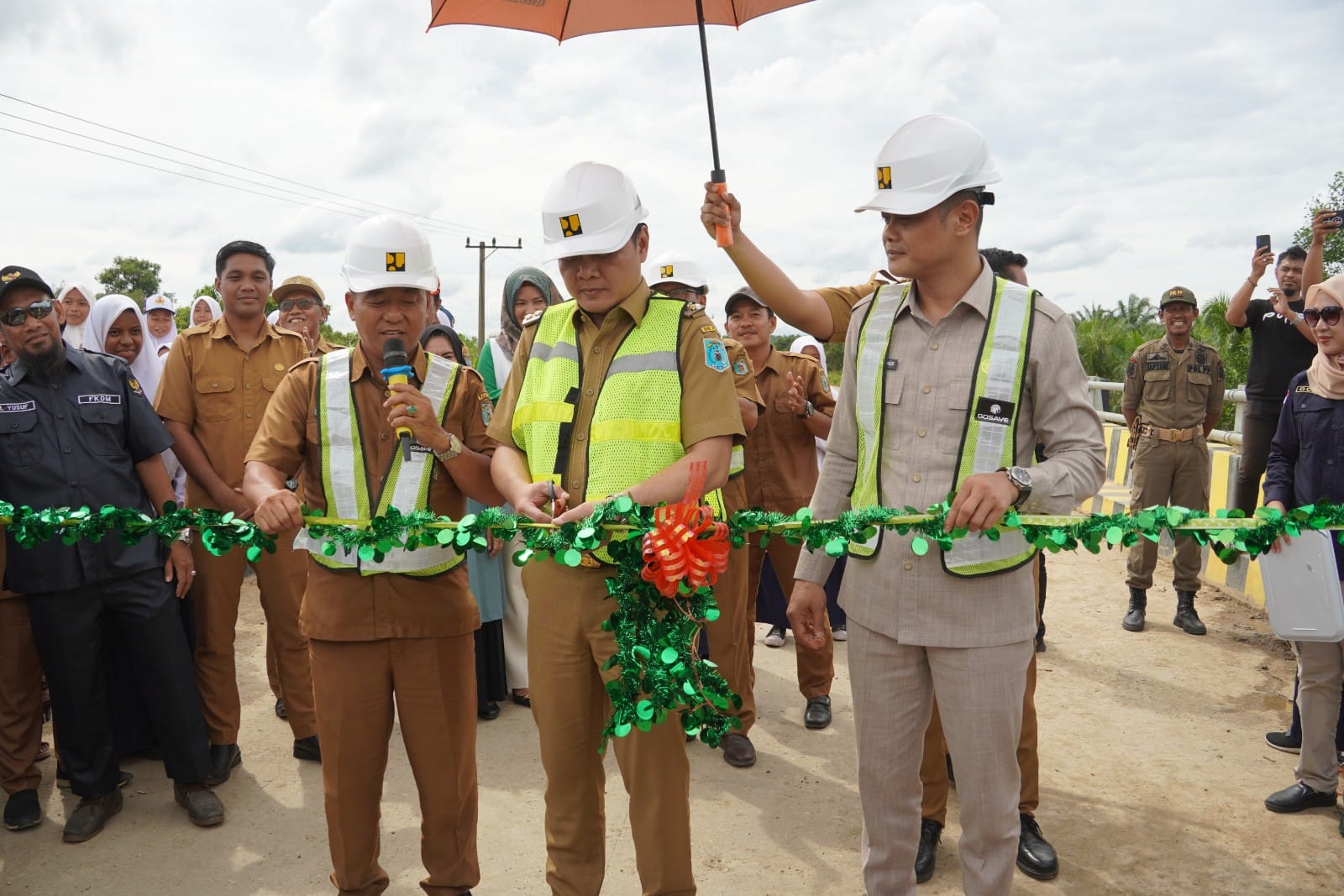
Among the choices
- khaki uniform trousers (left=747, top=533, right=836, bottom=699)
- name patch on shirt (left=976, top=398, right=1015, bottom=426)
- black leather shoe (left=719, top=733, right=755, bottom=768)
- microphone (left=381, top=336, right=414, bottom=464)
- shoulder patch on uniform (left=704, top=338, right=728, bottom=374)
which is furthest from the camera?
khaki uniform trousers (left=747, top=533, right=836, bottom=699)

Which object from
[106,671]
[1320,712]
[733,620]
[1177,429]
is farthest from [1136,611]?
[106,671]

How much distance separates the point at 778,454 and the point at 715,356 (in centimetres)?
245

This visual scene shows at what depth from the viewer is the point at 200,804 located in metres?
4.39

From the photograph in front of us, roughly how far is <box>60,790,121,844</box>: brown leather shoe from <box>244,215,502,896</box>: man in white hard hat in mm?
1742

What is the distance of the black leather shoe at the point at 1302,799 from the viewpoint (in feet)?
14.1

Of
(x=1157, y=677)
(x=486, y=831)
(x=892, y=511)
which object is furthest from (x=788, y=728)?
(x=892, y=511)

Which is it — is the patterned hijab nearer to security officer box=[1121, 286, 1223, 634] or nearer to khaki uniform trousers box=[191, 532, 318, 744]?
khaki uniform trousers box=[191, 532, 318, 744]

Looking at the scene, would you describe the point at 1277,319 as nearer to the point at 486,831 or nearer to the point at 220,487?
the point at 486,831

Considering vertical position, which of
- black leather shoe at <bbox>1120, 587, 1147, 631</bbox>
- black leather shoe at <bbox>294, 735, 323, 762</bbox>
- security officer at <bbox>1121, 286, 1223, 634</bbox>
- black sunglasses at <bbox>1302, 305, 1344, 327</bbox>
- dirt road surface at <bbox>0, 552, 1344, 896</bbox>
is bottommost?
dirt road surface at <bbox>0, 552, 1344, 896</bbox>

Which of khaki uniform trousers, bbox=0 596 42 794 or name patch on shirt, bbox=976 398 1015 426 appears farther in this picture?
khaki uniform trousers, bbox=0 596 42 794

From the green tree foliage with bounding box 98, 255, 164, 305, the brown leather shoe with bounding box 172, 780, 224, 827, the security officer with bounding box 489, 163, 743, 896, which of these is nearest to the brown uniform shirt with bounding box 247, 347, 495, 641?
the security officer with bounding box 489, 163, 743, 896

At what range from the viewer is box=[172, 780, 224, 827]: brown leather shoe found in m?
4.36

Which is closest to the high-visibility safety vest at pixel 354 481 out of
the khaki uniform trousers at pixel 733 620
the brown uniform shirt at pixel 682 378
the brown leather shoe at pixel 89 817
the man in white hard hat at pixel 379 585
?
the man in white hard hat at pixel 379 585

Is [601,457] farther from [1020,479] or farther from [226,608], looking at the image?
[226,608]
